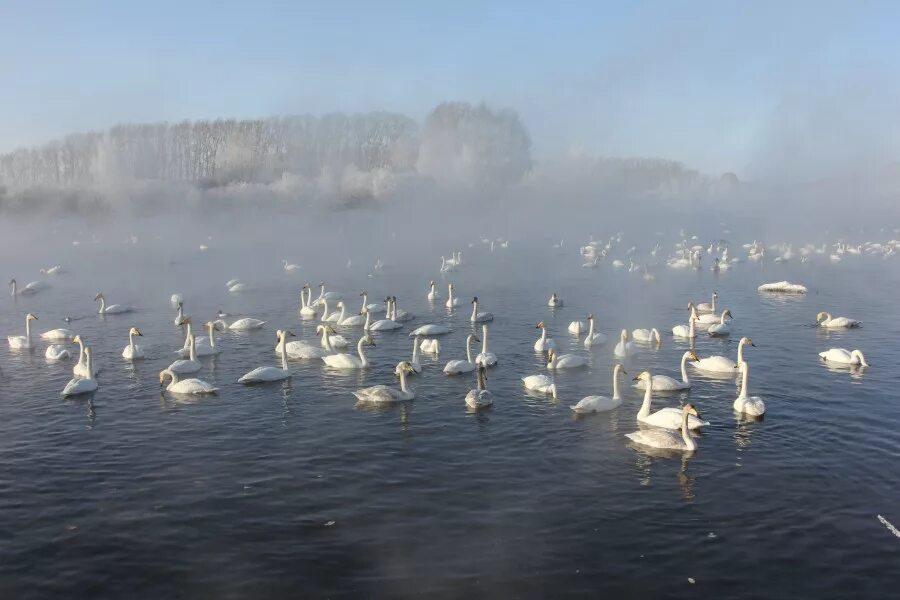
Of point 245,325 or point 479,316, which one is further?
point 479,316

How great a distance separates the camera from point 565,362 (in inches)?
1158

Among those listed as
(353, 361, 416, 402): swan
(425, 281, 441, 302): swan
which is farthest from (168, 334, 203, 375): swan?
(425, 281, 441, 302): swan

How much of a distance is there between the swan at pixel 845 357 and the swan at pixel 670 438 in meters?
13.1

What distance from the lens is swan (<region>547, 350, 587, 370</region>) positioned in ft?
95.4

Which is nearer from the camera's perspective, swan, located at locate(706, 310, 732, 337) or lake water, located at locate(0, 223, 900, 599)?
lake water, located at locate(0, 223, 900, 599)

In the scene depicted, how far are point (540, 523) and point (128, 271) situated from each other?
7002cm

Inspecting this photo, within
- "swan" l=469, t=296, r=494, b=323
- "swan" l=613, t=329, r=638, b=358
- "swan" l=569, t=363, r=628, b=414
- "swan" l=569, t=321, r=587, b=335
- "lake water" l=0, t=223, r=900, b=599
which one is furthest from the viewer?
"swan" l=469, t=296, r=494, b=323

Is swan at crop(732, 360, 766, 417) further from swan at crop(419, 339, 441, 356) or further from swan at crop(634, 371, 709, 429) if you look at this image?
swan at crop(419, 339, 441, 356)

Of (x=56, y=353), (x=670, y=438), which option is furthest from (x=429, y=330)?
(x=670, y=438)

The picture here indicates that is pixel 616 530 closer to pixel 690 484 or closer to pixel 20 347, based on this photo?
pixel 690 484

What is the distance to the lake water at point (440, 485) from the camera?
13727 millimetres

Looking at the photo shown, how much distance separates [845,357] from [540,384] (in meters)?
13.3

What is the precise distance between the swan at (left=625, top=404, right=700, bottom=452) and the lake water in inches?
16.6

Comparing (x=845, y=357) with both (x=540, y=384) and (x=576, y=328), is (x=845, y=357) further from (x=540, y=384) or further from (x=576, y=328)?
(x=540, y=384)
